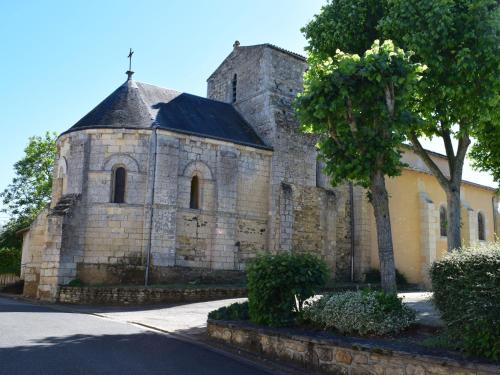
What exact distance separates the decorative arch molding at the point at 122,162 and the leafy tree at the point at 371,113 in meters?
11.1

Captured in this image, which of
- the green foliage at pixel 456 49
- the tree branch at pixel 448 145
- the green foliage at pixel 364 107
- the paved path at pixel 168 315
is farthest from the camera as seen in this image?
the tree branch at pixel 448 145

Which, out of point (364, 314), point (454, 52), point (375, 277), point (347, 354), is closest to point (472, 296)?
point (347, 354)

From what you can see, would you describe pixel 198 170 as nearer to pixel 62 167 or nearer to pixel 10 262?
pixel 62 167

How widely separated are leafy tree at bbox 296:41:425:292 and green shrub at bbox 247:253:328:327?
1.64 metres

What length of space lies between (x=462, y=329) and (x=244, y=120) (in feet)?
65.4

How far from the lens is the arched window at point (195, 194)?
21.1 meters

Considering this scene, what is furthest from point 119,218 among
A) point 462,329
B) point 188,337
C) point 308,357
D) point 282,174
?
point 462,329

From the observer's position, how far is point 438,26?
470 inches

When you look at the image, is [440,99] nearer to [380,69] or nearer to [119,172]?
[380,69]

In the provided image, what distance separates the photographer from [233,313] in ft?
35.0

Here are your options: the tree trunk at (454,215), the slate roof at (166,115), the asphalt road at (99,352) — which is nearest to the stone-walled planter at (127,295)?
the asphalt road at (99,352)

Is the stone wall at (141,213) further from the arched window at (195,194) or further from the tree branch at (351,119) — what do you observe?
the tree branch at (351,119)

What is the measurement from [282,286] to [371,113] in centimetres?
418

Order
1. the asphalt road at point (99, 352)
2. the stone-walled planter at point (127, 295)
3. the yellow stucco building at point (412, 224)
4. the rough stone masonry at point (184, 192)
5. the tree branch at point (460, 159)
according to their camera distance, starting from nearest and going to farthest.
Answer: the asphalt road at point (99, 352)
the tree branch at point (460, 159)
the stone-walled planter at point (127, 295)
the rough stone masonry at point (184, 192)
the yellow stucco building at point (412, 224)
